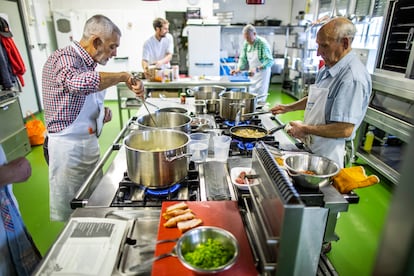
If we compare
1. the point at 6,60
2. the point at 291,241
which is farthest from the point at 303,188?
the point at 6,60

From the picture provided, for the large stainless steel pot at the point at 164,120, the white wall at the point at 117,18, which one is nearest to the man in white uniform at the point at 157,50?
the white wall at the point at 117,18

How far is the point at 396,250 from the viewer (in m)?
0.40

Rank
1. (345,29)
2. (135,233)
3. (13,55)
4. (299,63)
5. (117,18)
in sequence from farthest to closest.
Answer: (299,63) → (117,18) → (13,55) → (345,29) → (135,233)

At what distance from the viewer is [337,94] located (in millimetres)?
1691

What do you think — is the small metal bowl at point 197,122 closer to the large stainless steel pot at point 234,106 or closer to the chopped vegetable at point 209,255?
the large stainless steel pot at point 234,106

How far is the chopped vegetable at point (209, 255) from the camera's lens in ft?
2.78

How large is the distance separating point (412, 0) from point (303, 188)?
3.15 meters

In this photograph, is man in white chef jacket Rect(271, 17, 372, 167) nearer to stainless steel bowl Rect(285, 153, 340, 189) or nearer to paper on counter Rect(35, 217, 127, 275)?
stainless steel bowl Rect(285, 153, 340, 189)

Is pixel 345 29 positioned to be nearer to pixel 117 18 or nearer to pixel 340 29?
pixel 340 29

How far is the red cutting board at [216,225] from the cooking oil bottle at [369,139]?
311 cm

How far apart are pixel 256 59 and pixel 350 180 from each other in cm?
427

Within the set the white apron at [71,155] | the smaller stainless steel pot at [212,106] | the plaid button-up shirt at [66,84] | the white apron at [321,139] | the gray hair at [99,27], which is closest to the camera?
the plaid button-up shirt at [66,84]

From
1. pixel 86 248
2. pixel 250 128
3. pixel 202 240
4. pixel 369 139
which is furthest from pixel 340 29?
pixel 369 139

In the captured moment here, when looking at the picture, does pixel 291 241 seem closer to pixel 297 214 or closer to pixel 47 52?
pixel 297 214
